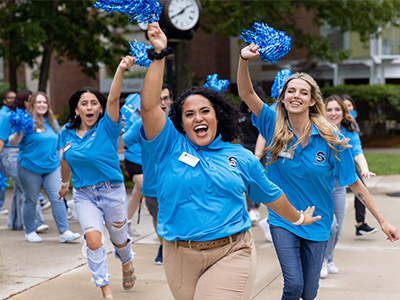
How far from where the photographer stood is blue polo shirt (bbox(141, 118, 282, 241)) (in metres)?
3.18

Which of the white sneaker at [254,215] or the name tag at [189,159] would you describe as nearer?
the name tag at [189,159]

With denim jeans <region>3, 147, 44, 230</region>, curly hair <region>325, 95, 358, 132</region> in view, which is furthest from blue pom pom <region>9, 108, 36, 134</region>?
curly hair <region>325, 95, 358, 132</region>

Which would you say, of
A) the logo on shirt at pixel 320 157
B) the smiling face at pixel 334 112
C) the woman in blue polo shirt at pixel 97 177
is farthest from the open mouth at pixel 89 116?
the smiling face at pixel 334 112

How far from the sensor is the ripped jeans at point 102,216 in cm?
491

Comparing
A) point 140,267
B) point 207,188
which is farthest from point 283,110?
point 140,267

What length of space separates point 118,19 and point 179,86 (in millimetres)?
3787

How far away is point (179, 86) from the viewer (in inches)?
562

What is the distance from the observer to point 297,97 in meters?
4.27

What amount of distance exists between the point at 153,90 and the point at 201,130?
1.29 ft

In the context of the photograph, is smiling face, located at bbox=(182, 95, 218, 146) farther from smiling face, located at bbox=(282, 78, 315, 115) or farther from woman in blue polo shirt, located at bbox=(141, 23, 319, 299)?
smiling face, located at bbox=(282, 78, 315, 115)

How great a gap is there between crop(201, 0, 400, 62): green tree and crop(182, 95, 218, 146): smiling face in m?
12.2

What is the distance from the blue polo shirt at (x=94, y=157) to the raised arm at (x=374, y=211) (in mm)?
2002

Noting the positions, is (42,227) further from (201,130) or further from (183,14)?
(201,130)

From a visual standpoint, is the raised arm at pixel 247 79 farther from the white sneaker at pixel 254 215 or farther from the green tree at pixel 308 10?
the green tree at pixel 308 10
